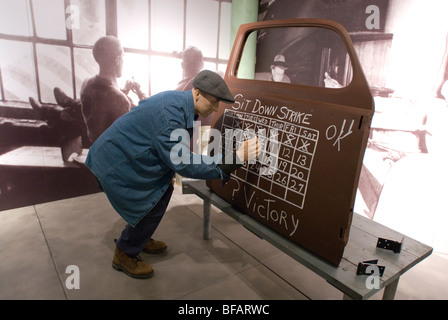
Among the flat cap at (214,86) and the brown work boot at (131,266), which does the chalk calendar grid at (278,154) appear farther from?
the brown work boot at (131,266)

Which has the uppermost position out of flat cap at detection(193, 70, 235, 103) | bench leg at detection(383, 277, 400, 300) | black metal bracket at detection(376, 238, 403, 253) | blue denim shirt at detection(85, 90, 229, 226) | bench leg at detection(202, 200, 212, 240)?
flat cap at detection(193, 70, 235, 103)

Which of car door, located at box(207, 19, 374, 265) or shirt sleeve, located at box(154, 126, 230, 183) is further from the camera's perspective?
shirt sleeve, located at box(154, 126, 230, 183)

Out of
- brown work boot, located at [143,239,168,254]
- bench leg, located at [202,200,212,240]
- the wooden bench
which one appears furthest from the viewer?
bench leg, located at [202,200,212,240]

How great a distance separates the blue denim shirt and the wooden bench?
483 mm

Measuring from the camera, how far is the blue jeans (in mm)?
1910

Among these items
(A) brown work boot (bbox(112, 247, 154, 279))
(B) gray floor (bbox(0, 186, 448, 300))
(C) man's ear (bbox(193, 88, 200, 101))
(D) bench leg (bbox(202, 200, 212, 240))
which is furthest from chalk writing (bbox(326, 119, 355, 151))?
(A) brown work boot (bbox(112, 247, 154, 279))

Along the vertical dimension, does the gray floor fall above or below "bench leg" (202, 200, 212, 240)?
below

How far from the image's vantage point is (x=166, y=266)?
2.11m

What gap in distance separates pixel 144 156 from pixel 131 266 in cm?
79

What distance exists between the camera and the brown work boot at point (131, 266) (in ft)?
6.44

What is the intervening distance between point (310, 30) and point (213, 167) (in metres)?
2.00

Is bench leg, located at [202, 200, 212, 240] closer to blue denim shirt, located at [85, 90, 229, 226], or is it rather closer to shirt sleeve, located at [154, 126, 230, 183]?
blue denim shirt, located at [85, 90, 229, 226]

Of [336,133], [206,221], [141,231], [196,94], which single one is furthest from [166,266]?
[336,133]

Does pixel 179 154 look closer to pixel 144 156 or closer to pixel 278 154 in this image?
pixel 144 156
